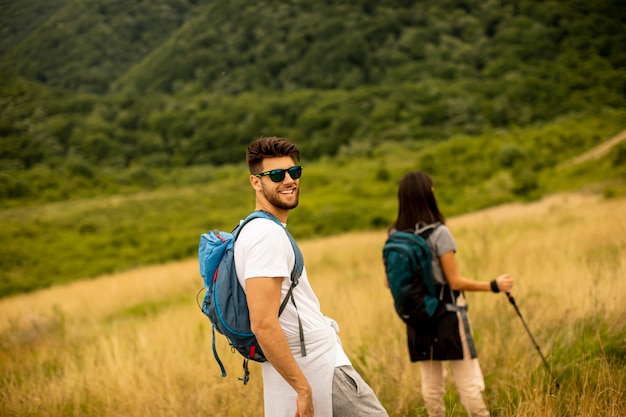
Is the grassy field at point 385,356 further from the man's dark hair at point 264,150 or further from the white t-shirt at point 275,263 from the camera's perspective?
the man's dark hair at point 264,150

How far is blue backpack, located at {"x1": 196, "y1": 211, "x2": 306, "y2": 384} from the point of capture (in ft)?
7.04

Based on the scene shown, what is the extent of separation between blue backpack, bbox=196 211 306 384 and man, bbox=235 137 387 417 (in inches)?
1.3

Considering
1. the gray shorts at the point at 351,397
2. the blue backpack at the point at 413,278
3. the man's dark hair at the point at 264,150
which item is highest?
the man's dark hair at the point at 264,150

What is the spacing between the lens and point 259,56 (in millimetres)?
91188

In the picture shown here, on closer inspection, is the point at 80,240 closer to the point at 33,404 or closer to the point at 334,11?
the point at 33,404

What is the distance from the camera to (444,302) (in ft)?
11.3

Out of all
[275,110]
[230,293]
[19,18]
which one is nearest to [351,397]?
[230,293]

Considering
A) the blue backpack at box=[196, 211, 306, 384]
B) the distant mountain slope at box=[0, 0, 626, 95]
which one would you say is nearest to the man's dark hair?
the blue backpack at box=[196, 211, 306, 384]

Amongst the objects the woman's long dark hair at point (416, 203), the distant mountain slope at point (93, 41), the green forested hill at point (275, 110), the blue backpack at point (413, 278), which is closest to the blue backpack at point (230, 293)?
the blue backpack at point (413, 278)

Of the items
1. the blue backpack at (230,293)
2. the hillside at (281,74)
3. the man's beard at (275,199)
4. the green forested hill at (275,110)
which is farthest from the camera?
the hillside at (281,74)

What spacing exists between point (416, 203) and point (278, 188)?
4.71ft

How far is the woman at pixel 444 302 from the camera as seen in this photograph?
3377mm

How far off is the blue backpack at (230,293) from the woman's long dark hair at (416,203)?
145cm

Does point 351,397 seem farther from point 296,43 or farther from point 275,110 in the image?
point 296,43
